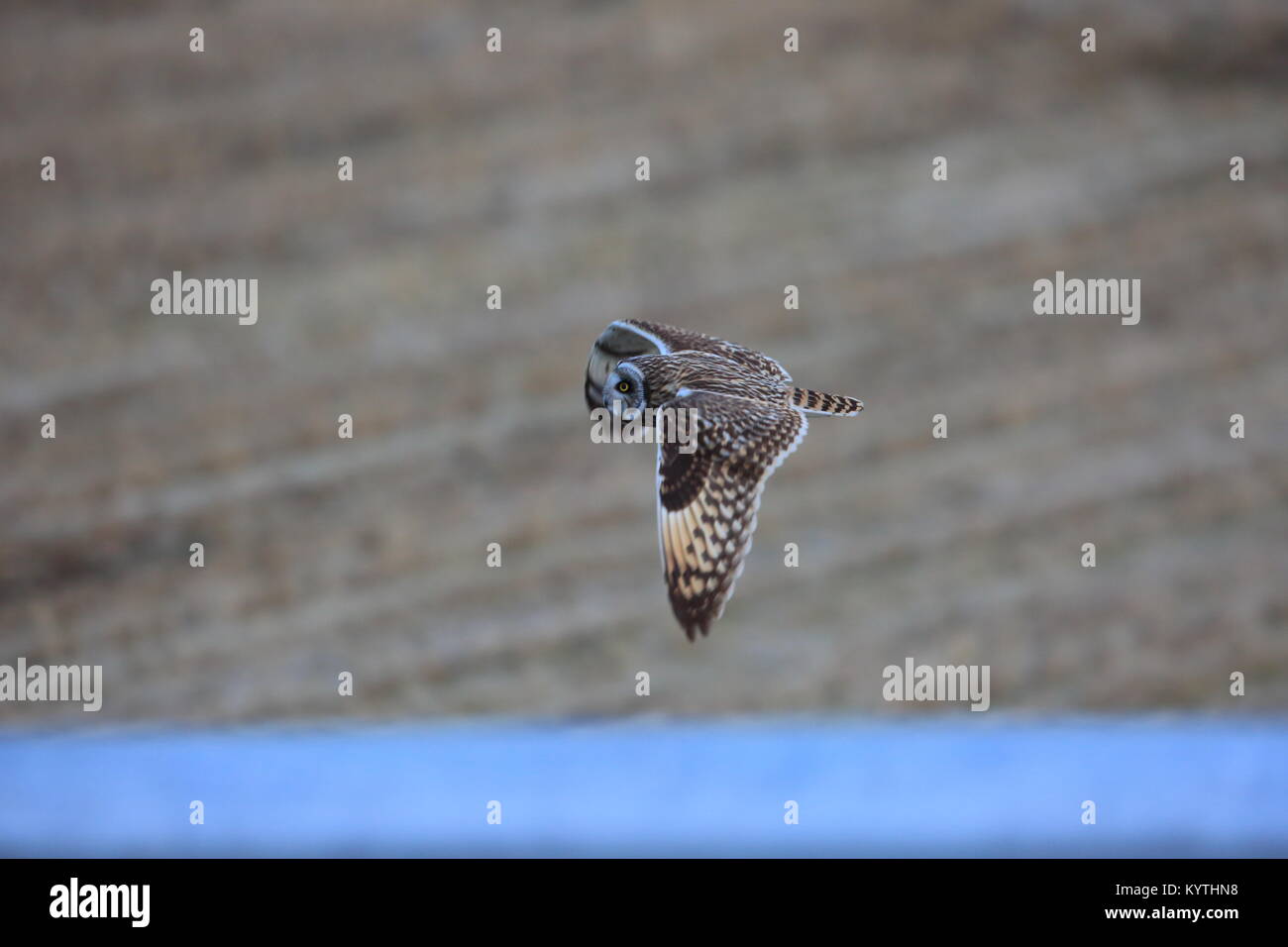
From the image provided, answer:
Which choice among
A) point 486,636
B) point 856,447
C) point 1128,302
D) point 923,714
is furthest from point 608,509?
point 1128,302

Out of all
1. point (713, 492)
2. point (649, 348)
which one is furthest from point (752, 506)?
point (649, 348)

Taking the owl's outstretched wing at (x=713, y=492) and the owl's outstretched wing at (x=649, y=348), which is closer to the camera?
the owl's outstretched wing at (x=713, y=492)

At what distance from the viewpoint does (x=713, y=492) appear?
53 cm

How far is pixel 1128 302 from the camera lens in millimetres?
2406

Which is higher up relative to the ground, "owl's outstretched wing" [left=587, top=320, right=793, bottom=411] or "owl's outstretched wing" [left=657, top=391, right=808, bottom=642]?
"owl's outstretched wing" [left=587, top=320, right=793, bottom=411]

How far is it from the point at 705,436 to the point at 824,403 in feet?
0.25

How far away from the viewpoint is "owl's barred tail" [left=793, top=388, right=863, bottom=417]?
0.57 metres

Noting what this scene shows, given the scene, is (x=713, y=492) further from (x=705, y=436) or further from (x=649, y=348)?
(x=649, y=348)

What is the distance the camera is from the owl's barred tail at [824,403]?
567 millimetres

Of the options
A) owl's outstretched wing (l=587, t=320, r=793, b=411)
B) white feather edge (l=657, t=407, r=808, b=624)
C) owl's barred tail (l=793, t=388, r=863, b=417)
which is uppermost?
owl's outstretched wing (l=587, t=320, r=793, b=411)

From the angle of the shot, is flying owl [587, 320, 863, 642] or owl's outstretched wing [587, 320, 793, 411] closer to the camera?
flying owl [587, 320, 863, 642]

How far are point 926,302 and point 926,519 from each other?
0.46 meters

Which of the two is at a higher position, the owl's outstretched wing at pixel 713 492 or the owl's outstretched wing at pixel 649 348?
the owl's outstretched wing at pixel 649 348

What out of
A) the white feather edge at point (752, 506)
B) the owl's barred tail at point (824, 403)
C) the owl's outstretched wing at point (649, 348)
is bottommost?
the white feather edge at point (752, 506)
